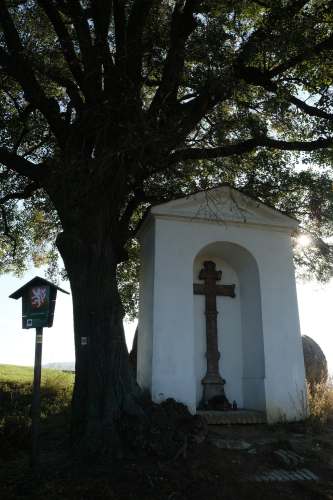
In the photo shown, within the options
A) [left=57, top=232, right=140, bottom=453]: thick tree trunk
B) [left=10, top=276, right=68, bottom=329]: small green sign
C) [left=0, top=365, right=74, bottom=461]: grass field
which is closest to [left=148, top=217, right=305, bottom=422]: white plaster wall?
[left=57, top=232, right=140, bottom=453]: thick tree trunk

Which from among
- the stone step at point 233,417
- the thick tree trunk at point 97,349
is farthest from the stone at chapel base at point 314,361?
the thick tree trunk at point 97,349

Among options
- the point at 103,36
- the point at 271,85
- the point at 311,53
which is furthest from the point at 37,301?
the point at 311,53

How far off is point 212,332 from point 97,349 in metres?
3.58

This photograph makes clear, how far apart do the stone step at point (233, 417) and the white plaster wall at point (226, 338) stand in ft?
2.69

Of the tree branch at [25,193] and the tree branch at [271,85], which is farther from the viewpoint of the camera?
the tree branch at [25,193]

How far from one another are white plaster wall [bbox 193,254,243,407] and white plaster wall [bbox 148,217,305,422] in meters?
0.91

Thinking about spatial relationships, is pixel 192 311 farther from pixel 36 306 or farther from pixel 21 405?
pixel 21 405

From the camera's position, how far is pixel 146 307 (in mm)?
9742

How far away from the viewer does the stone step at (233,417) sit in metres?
8.34

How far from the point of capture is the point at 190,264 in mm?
9367

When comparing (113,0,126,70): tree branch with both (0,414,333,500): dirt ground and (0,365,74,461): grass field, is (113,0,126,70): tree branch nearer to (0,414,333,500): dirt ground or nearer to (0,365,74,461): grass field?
(0,365,74,461): grass field

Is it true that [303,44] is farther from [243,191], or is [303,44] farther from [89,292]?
[89,292]

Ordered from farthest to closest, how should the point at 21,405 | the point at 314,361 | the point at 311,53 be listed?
the point at 314,361, the point at 21,405, the point at 311,53

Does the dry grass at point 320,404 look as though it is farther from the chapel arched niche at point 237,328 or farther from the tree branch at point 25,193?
the tree branch at point 25,193
